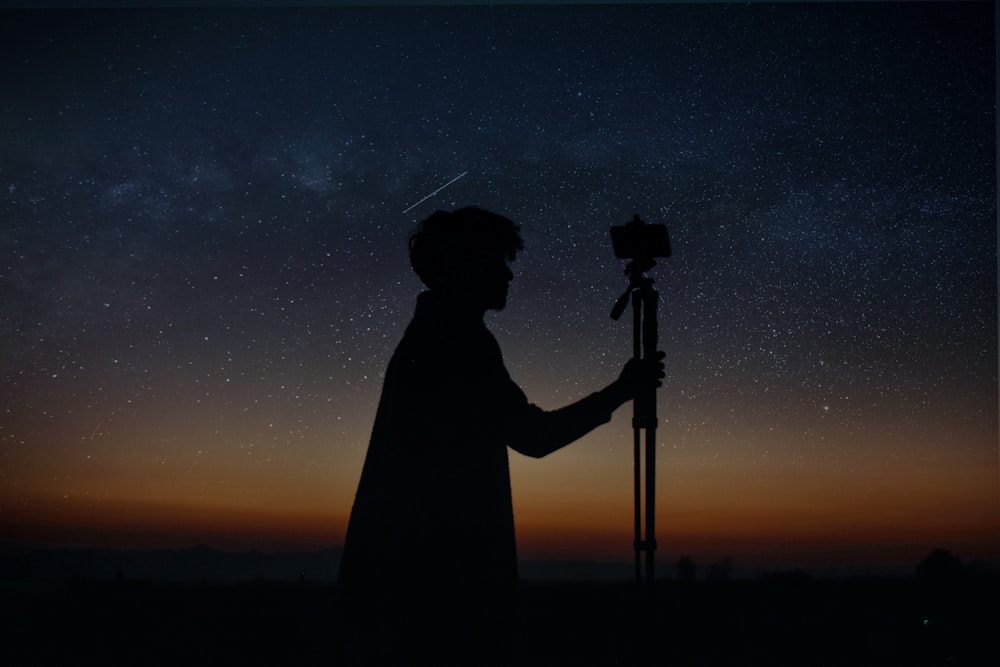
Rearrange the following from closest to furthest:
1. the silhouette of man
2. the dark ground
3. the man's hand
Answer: the silhouette of man < the man's hand < the dark ground

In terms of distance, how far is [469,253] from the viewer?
10.2 ft

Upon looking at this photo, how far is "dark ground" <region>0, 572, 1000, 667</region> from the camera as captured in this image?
10039 millimetres

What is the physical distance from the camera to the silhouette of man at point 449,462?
9.52 feet

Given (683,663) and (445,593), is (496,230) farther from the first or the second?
(683,663)

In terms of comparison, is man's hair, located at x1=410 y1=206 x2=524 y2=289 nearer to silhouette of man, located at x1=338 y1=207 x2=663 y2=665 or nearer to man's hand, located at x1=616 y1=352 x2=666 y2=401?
silhouette of man, located at x1=338 y1=207 x2=663 y2=665

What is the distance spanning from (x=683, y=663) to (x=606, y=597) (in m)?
7.61

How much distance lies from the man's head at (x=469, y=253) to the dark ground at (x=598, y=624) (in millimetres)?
5297

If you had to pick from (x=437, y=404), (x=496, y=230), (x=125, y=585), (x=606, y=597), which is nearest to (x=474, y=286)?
(x=496, y=230)

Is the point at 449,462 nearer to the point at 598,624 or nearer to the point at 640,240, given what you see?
the point at 640,240

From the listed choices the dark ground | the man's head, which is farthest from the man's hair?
the dark ground

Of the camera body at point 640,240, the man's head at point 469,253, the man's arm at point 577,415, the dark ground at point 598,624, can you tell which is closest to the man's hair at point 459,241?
the man's head at point 469,253

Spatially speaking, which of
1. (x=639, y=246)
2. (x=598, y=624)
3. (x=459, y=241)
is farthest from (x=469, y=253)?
(x=598, y=624)

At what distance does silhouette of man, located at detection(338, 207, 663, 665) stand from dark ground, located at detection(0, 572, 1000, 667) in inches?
194

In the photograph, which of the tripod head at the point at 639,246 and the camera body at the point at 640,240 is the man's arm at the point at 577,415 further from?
the camera body at the point at 640,240
